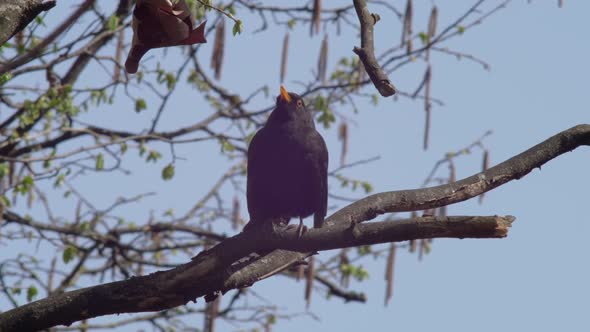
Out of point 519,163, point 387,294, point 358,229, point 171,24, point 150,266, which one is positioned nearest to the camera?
point 171,24

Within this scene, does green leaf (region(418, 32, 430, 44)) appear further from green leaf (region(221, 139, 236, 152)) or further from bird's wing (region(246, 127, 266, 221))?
bird's wing (region(246, 127, 266, 221))

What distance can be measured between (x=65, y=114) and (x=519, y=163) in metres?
4.96

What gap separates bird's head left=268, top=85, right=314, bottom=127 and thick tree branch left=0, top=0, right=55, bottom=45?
2.99 metres

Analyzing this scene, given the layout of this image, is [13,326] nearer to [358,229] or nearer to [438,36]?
[358,229]

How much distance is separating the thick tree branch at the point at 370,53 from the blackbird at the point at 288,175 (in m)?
1.81

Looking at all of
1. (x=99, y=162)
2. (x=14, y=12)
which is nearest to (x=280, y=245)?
(x=14, y=12)

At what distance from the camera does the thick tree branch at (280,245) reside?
388 centimetres

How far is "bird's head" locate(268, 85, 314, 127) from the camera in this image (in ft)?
21.0

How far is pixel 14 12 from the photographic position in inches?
138

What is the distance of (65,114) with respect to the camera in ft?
27.3

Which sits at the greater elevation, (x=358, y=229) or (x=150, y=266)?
(x=150, y=266)

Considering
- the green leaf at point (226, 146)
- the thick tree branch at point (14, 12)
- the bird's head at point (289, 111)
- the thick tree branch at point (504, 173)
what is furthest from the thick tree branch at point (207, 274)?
the green leaf at point (226, 146)

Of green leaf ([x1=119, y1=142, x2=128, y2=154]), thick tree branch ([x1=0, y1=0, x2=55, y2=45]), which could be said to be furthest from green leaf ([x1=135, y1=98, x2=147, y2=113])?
thick tree branch ([x1=0, y1=0, x2=55, y2=45])

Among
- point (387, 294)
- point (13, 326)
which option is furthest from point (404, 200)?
point (387, 294)
